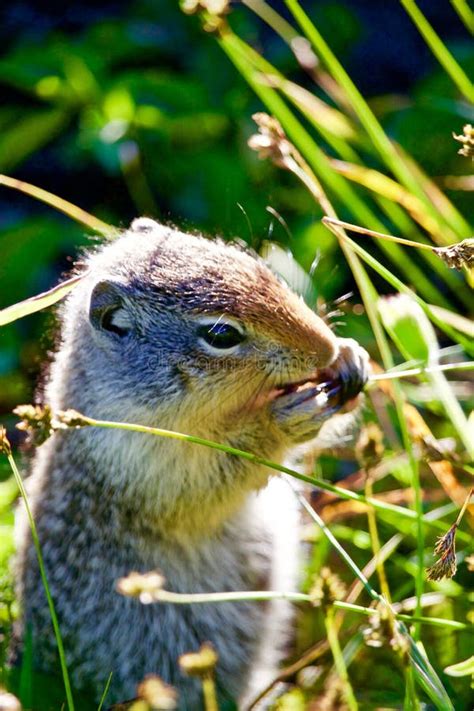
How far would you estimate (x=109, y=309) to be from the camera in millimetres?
2525

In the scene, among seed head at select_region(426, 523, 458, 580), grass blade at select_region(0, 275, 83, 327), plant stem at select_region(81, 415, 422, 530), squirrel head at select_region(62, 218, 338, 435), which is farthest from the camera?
squirrel head at select_region(62, 218, 338, 435)

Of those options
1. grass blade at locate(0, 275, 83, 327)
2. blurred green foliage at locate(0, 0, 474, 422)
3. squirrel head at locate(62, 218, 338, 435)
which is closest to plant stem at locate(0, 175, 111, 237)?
Answer: squirrel head at locate(62, 218, 338, 435)

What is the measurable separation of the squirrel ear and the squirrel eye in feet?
0.75

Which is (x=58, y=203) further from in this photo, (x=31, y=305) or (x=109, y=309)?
(x=31, y=305)

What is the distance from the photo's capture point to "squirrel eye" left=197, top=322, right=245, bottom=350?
2367 millimetres

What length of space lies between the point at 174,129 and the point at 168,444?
6.46 ft

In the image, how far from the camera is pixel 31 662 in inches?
102

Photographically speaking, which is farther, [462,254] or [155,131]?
[155,131]

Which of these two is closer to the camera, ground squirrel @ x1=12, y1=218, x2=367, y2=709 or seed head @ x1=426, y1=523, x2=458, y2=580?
seed head @ x1=426, y1=523, x2=458, y2=580

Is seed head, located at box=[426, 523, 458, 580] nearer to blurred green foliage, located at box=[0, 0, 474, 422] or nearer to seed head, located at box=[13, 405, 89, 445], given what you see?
seed head, located at box=[13, 405, 89, 445]

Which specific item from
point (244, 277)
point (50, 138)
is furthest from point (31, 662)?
point (50, 138)

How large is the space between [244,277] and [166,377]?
0.31 m

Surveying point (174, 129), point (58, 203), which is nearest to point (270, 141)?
point (58, 203)

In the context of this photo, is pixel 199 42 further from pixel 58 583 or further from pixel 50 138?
pixel 58 583
